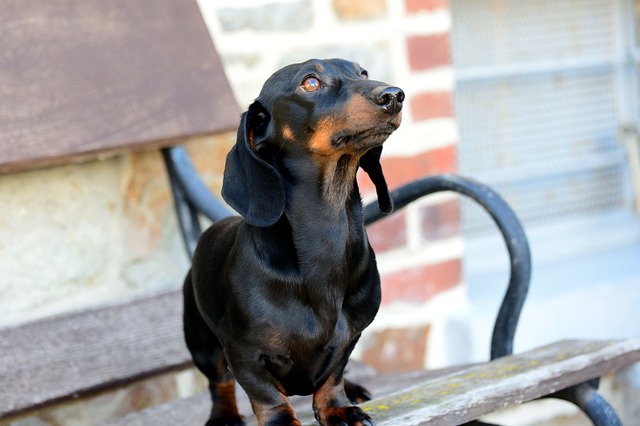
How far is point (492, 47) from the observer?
3195 millimetres

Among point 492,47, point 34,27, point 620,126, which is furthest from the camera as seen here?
point 620,126

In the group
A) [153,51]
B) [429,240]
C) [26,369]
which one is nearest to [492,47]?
[429,240]

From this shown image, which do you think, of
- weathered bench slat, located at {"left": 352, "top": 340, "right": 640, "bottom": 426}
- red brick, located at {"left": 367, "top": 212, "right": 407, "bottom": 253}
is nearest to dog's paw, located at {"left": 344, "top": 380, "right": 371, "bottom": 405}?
weathered bench slat, located at {"left": 352, "top": 340, "right": 640, "bottom": 426}

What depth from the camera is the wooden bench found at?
6.01ft

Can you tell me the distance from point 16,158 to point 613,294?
1826 mm

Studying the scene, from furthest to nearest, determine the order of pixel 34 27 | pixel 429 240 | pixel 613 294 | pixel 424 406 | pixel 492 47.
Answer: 1. pixel 492 47
2. pixel 613 294
3. pixel 429 240
4. pixel 34 27
5. pixel 424 406

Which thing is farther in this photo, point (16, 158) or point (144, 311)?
point (144, 311)

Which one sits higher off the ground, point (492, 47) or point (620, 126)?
point (492, 47)

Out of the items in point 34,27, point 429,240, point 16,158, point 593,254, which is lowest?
point 593,254

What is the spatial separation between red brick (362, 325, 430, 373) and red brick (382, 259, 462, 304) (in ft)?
0.30

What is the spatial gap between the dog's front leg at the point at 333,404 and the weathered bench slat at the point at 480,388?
0.03m

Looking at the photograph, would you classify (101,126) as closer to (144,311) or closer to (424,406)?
(144,311)

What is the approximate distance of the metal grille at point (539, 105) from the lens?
3.19 m

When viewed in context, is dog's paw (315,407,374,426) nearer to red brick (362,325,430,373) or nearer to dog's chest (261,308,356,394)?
dog's chest (261,308,356,394)
